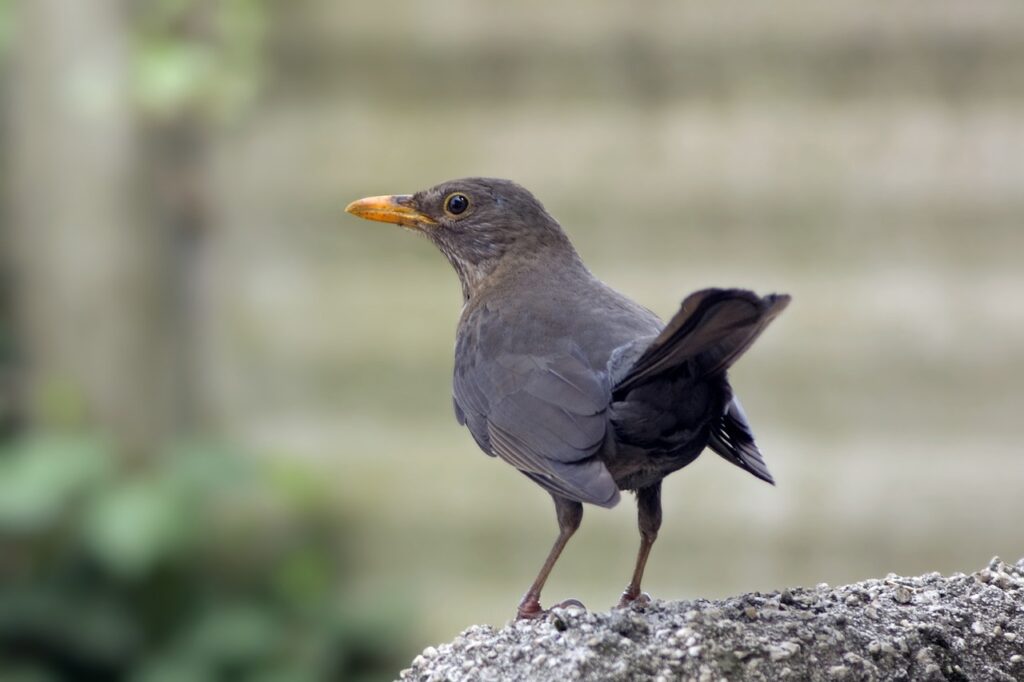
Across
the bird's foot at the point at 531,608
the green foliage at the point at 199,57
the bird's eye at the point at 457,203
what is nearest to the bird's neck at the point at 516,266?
the bird's eye at the point at 457,203

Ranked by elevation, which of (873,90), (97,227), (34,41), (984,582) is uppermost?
(873,90)

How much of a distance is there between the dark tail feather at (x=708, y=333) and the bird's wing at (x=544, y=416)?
96mm

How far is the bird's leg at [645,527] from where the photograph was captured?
9.87ft

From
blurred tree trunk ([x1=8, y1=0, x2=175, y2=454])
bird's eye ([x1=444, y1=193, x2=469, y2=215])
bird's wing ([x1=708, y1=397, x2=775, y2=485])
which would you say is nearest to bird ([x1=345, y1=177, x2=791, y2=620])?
bird's wing ([x1=708, y1=397, x2=775, y2=485])

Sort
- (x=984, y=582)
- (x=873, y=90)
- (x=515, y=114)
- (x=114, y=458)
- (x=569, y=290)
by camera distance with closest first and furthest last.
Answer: (x=984, y=582)
(x=569, y=290)
(x=873, y=90)
(x=515, y=114)
(x=114, y=458)

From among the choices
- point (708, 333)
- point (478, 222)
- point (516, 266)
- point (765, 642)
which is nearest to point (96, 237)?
point (478, 222)

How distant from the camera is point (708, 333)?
2.60 metres

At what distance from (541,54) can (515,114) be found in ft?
0.89

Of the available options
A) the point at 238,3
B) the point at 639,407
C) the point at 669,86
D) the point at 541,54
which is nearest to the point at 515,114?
the point at 541,54

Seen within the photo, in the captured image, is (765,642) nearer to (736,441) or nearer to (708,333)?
(708,333)

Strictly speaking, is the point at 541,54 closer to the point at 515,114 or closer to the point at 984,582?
the point at 515,114

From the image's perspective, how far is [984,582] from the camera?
2697mm

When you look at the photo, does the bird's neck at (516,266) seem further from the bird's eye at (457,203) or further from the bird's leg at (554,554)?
the bird's leg at (554,554)

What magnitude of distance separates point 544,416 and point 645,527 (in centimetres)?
37
